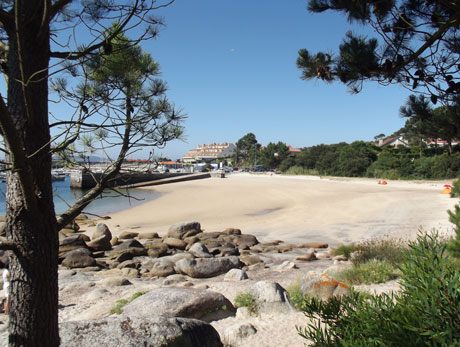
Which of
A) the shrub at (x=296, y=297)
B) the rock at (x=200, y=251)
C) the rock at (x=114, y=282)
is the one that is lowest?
the rock at (x=200, y=251)

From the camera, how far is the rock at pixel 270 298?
5.52m

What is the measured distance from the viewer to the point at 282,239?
14383mm

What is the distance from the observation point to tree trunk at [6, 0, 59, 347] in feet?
7.21

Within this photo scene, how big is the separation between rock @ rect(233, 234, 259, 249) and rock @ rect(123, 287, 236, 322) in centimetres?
721

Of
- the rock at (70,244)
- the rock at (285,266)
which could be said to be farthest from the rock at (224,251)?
the rock at (70,244)

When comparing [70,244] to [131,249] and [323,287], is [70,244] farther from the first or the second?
[323,287]

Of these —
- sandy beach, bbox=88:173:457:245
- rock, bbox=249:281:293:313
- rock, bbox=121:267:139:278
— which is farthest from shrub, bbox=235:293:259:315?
sandy beach, bbox=88:173:457:245

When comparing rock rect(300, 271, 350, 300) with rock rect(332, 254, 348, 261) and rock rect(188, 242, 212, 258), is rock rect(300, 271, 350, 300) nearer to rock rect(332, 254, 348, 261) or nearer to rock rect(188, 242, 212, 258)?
rock rect(332, 254, 348, 261)

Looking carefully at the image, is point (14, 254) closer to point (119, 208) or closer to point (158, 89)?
point (158, 89)

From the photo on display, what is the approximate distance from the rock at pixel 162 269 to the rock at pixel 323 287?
13.9ft

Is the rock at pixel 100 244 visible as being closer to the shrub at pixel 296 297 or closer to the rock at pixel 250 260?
the rock at pixel 250 260

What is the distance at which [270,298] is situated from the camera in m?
5.63

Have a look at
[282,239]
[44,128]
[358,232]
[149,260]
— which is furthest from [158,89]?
[358,232]

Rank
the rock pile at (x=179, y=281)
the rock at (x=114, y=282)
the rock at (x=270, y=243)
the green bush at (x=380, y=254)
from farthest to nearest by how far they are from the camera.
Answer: the rock at (x=270, y=243) < the green bush at (x=380, y=254) < the rock at (x=114, y=282) < the rock pile at (x=179, y=281)
